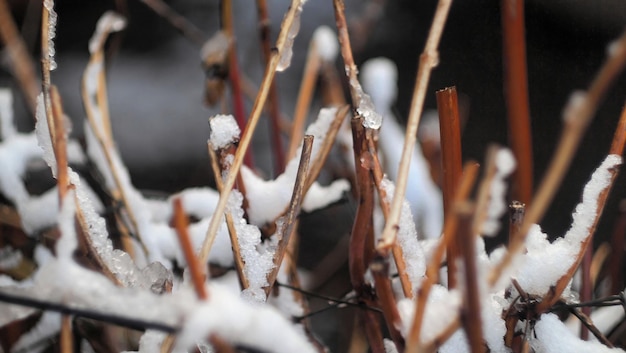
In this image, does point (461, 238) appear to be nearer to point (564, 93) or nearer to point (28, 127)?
point (564, 93)

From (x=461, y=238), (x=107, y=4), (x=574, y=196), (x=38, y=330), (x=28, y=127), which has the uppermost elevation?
(x=107, y=4)

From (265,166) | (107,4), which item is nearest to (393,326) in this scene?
(265,166)

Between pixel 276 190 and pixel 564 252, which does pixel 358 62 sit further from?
pixel 564 252

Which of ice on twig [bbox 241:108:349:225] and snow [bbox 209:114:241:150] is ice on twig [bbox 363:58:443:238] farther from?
snow [bbox 209:114:241:150]

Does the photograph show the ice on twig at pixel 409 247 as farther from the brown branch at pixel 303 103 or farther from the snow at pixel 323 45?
the snow at pixel 323 45

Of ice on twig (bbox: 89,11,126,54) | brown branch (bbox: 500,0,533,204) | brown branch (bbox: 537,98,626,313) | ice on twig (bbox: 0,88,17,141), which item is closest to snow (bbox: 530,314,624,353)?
brown branch (bbox: 537,98,626,313)

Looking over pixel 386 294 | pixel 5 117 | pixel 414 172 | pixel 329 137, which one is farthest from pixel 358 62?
pixel 386 294
